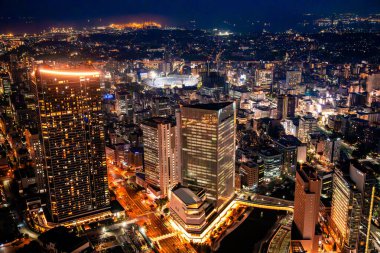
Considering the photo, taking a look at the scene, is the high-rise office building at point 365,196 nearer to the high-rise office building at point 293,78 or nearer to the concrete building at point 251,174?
the concrete building at point 251,174

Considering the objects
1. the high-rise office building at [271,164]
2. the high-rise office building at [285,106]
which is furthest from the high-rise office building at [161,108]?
the high-rise office building at [271,164]

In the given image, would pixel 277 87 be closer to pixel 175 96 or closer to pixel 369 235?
pixel 175 96

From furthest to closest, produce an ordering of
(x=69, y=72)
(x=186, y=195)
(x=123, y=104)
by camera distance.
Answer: (x=123, y=104) < (x=186, y=195) < (x=69, y=72)

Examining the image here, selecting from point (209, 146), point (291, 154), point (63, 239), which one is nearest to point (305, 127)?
point (291, 154)

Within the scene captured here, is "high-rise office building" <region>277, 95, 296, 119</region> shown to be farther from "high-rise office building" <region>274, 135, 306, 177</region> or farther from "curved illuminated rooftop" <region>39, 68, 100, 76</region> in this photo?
"curved illuminated rooftop" <region>39, 68, 100, 76</region>

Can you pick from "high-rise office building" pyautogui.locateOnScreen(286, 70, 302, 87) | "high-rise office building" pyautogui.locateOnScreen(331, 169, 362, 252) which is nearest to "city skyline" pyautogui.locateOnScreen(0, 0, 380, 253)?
"high-rise office building" pyautogui.locateOnScreen(331, 169, 362, 252)

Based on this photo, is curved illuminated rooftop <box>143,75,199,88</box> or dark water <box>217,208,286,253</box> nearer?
dark water <box>217,208,286,253</box>

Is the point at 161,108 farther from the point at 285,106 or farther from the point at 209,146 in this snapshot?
the point at 209,146
